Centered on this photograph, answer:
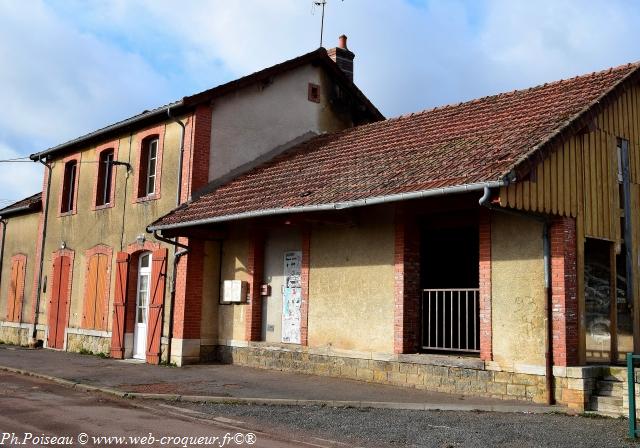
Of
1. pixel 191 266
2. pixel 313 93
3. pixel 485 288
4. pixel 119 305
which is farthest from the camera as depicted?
pixel 313 93

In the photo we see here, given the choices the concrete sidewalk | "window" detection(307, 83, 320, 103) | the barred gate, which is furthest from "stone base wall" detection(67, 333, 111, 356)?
the barred gate

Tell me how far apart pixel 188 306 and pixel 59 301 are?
632 centimetres

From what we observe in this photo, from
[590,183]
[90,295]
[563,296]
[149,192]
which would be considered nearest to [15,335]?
[90,295]

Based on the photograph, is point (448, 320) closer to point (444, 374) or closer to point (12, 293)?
point (444, 374)

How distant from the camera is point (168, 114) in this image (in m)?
15.0

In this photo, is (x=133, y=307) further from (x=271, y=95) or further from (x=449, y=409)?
(x=449, y=409)

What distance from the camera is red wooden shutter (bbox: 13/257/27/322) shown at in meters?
20.9

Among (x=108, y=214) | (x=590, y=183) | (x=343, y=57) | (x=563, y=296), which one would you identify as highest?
(x=343, y=57)

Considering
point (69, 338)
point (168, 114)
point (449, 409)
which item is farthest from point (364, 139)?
point (69, 338)

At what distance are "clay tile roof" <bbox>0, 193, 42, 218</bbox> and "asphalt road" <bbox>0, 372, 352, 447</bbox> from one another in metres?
11.9

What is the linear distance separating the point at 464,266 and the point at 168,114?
7.31 m

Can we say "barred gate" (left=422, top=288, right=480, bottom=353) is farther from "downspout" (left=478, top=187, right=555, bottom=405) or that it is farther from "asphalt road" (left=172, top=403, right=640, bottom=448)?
"asphalt road" (left=172, top=403, right=640, bottom=448)

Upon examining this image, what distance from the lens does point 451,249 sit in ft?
41.6

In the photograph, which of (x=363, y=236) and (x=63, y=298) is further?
(x=63, y=298)
